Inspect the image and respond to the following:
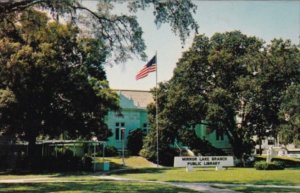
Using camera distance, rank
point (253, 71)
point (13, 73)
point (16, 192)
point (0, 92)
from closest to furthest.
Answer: point (16, 192)
point (13, 73)
point (0, 92)
point (253, 71)

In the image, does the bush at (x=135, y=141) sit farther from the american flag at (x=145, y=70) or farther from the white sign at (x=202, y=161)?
the white sign at (x=202, y=161)

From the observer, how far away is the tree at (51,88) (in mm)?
35781

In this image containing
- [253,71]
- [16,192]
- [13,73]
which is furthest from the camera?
Answer: [253,71]

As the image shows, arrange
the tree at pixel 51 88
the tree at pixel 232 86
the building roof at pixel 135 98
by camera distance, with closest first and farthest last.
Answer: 1. the tree at pixel 51 88
2. the tree at pixel 232 86
3. the building roof at pixel 135 98

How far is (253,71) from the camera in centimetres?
4884

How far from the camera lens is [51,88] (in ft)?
125

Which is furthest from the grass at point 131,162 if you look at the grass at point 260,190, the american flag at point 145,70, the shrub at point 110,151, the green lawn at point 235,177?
the grass at point 260,190

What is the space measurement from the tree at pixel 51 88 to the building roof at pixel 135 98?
19151 mm

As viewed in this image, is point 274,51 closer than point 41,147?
No

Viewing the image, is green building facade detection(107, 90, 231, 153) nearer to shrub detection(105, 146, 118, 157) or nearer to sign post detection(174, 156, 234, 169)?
shrub detection(105, 146, 118, 157)

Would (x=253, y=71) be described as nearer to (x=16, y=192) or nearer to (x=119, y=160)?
(x=119, y=160)

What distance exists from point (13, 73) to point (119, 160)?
18.5 m

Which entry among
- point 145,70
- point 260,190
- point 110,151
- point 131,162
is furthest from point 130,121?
point 260,190

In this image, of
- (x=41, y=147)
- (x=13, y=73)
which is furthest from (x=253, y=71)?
(x=13, y=73)
